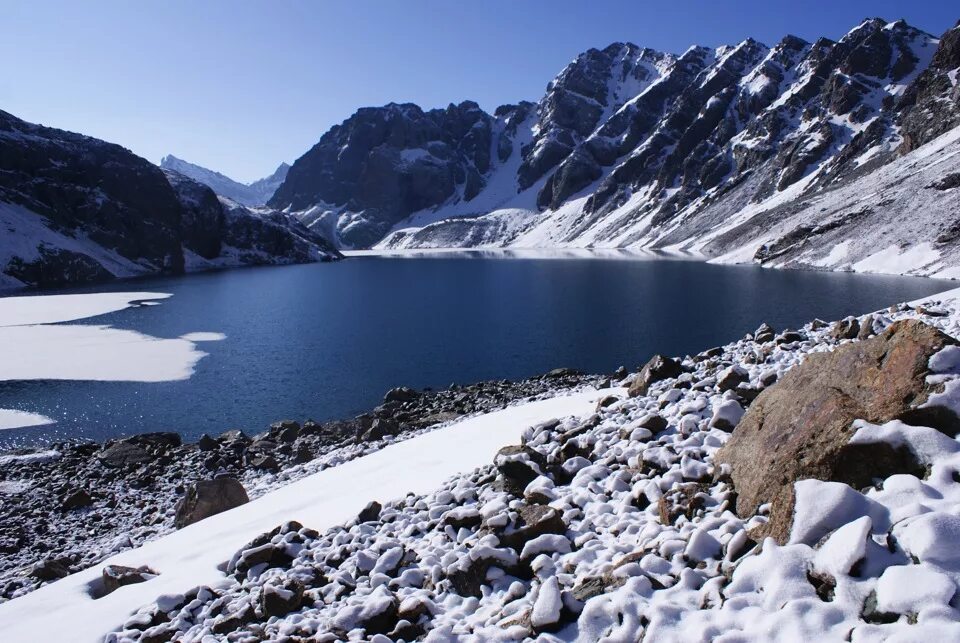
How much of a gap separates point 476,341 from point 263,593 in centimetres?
4280

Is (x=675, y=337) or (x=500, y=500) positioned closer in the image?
(x=500, y=500)

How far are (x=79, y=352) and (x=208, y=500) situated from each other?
1575 inches

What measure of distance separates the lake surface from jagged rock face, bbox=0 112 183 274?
67.0m

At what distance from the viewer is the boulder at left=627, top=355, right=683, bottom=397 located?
1606 centimetres

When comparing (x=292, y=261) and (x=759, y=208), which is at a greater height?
(x=759, y=208)

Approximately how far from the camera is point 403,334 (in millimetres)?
56969

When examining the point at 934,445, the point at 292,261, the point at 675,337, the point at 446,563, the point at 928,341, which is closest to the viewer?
the point at 934,445

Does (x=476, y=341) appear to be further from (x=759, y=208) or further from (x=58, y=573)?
(x=759, y=208)

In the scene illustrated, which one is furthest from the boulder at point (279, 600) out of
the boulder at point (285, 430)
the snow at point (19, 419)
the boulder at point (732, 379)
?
the snow at point (19, 419)

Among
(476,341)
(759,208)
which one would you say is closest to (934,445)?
(476,341)

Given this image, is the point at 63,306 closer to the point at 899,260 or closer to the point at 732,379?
the point at 732,379

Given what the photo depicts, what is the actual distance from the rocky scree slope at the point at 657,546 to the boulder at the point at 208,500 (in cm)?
820


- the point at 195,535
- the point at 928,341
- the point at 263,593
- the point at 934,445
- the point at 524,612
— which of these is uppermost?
the point at 928,341

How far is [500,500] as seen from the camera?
33.4ft
